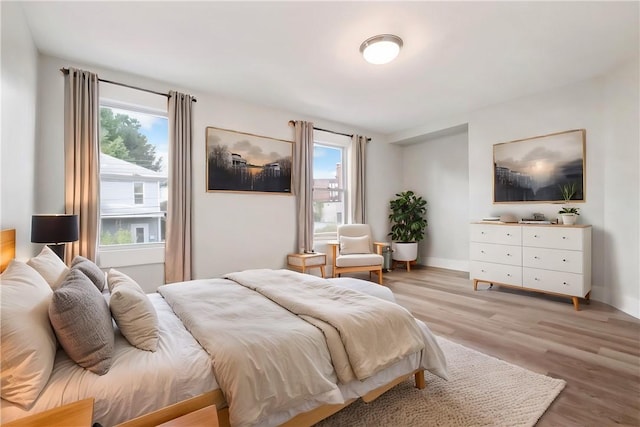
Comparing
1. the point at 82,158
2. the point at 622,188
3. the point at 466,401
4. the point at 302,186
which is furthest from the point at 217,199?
the point at 622,188

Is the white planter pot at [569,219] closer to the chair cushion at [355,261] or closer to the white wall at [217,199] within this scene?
the chair cushion at [355,261]

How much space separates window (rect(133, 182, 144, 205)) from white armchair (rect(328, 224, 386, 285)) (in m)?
2.77

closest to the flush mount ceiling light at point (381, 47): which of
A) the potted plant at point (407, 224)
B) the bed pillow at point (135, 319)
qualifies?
the bed pillow at point (135, 319)

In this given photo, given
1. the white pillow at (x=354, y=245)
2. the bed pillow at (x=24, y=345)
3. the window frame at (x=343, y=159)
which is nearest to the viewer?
the bed pillow at (x=24, y=345)

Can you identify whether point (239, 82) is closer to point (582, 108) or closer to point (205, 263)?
point (205, 263)

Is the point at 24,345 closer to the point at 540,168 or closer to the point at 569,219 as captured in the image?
the point at 569,219

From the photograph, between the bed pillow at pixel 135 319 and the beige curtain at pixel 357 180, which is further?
the beige curtain at pixel 357 180

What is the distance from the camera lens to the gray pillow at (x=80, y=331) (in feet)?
3.76

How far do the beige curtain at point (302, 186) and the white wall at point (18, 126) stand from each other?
3085mm

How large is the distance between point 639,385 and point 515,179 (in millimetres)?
3036

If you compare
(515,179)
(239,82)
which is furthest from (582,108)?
(239,82)

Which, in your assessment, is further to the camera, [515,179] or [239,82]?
[515,179]

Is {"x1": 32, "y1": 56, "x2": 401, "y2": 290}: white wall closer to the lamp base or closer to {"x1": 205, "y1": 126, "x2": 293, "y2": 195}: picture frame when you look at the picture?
{"x1": 205, "y1": 126, "x2": 293, "y2": 195}: picture frame

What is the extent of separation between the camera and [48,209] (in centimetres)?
299
